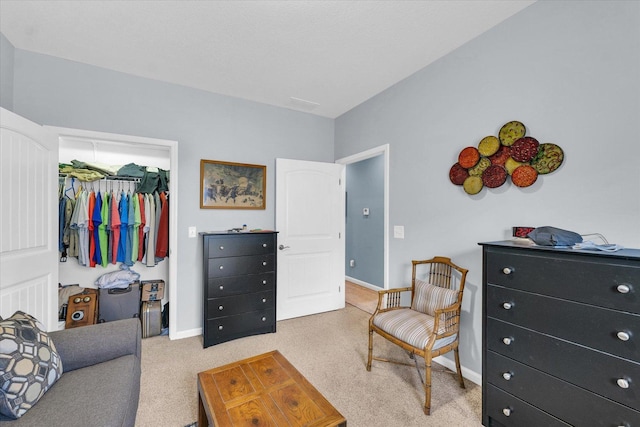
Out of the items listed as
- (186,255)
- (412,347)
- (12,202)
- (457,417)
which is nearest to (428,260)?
(412,347)

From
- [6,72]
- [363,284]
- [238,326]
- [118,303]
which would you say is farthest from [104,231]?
[363,284]

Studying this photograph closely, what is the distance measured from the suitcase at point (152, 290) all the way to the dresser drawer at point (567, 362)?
3342 mm

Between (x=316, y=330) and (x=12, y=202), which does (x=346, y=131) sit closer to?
(x=316, y=330)

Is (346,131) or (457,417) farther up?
(346,131)

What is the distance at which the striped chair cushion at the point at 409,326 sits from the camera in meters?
1.96

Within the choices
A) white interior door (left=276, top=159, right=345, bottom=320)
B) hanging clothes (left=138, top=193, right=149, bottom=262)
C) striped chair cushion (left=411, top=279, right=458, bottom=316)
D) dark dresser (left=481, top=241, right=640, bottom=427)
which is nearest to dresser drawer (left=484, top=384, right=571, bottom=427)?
dark dresser (left=481, top=241, right=640, bottom=427)

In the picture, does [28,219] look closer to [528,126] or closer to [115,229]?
[115,229]

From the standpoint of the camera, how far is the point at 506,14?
2.00 meters

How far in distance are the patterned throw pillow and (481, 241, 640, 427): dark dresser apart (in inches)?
93.6

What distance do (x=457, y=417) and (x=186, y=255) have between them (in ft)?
9.41

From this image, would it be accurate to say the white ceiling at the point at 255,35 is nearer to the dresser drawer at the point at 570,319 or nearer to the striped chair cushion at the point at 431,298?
the dresser drawer at the point at 570,319

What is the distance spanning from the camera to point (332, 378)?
225 centimetres

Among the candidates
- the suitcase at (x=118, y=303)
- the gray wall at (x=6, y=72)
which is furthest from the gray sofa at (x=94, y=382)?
the gray wall at (x=6, y=72)

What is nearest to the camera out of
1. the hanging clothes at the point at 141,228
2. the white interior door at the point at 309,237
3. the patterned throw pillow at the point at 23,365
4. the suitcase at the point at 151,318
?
the patterned throw pillow at the point at 23,365
